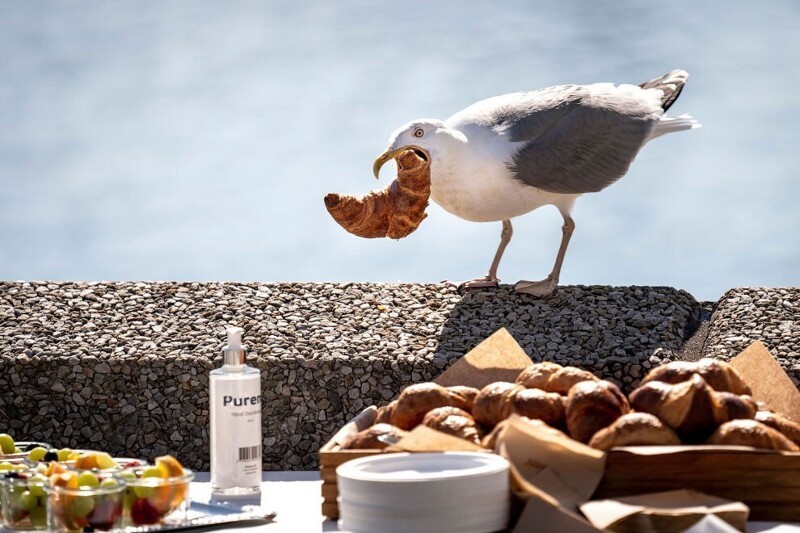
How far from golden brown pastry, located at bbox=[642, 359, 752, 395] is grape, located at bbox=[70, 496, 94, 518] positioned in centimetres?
131

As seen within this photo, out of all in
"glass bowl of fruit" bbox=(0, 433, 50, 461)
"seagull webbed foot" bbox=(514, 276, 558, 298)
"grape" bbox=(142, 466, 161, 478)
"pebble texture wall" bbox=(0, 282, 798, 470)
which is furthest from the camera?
"seagull webbed foot" bbox=(514, 276, 558, 298)

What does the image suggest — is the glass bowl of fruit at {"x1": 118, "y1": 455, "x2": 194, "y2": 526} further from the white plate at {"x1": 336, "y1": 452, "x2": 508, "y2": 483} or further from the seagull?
the seagull

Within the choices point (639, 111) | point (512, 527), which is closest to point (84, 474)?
point (512, 527)

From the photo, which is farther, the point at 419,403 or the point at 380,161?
the point at 380,161

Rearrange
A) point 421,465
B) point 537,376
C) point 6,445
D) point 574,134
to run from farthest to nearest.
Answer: point 574,134
point 6,445
point 537,376
point 421,465

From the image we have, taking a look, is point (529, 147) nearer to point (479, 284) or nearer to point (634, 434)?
point (479, 284)

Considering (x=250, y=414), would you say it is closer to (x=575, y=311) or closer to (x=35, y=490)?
(x=35, y=490)

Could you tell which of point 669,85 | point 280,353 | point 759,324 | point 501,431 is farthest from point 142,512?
point 669,85

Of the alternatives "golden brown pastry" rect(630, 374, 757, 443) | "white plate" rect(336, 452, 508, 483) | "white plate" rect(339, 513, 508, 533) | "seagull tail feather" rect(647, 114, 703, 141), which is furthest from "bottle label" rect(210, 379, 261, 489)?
"seagull tail feather" rect(647, 114, 703, 141)

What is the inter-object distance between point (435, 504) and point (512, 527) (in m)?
0.24

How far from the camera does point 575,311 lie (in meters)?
6.08

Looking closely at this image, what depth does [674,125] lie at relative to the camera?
21.1 feet

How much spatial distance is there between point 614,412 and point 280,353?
11.5ft

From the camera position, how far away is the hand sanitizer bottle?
2395 millimetres
